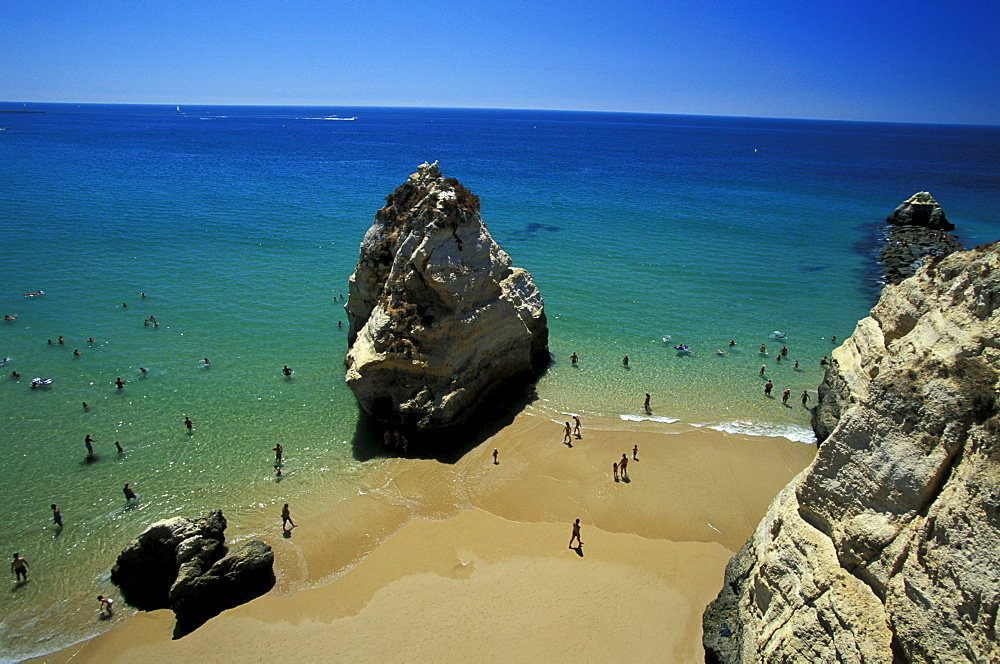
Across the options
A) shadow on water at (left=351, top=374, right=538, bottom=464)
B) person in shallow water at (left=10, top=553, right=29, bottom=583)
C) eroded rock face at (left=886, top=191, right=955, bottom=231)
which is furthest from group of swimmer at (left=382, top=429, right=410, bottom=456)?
eroded rock face at (left=886, top=191, right=955, bottom=231)

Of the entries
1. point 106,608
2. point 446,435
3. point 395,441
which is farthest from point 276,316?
point 106,608

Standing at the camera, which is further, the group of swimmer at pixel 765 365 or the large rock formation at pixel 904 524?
the group of swimmer at pixel 765 365

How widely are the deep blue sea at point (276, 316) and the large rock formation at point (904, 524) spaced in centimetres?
1153

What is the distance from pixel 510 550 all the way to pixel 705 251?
125 feet

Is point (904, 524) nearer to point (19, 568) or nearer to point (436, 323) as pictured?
point (436, 323)

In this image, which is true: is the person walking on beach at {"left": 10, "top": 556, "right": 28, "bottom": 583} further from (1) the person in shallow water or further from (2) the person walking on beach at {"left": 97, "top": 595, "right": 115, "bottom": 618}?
→ (2) the person walking on beach at {"left": 97, "top": 595, "right": 115, "bottom": 618}

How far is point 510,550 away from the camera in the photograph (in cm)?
1566

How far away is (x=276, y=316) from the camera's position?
3216cm

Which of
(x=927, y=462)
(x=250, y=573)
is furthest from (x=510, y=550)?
(x=927, y=462)

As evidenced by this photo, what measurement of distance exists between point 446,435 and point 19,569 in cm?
1262

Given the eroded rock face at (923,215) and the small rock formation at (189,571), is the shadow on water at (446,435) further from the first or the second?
the eroded rock face at (923,215)

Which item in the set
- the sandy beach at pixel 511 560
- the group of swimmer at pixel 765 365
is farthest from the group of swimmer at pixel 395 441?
the group of swimmer at pixel 765 365

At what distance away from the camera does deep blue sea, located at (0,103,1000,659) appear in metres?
18.4

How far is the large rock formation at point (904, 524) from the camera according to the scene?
752 cm
